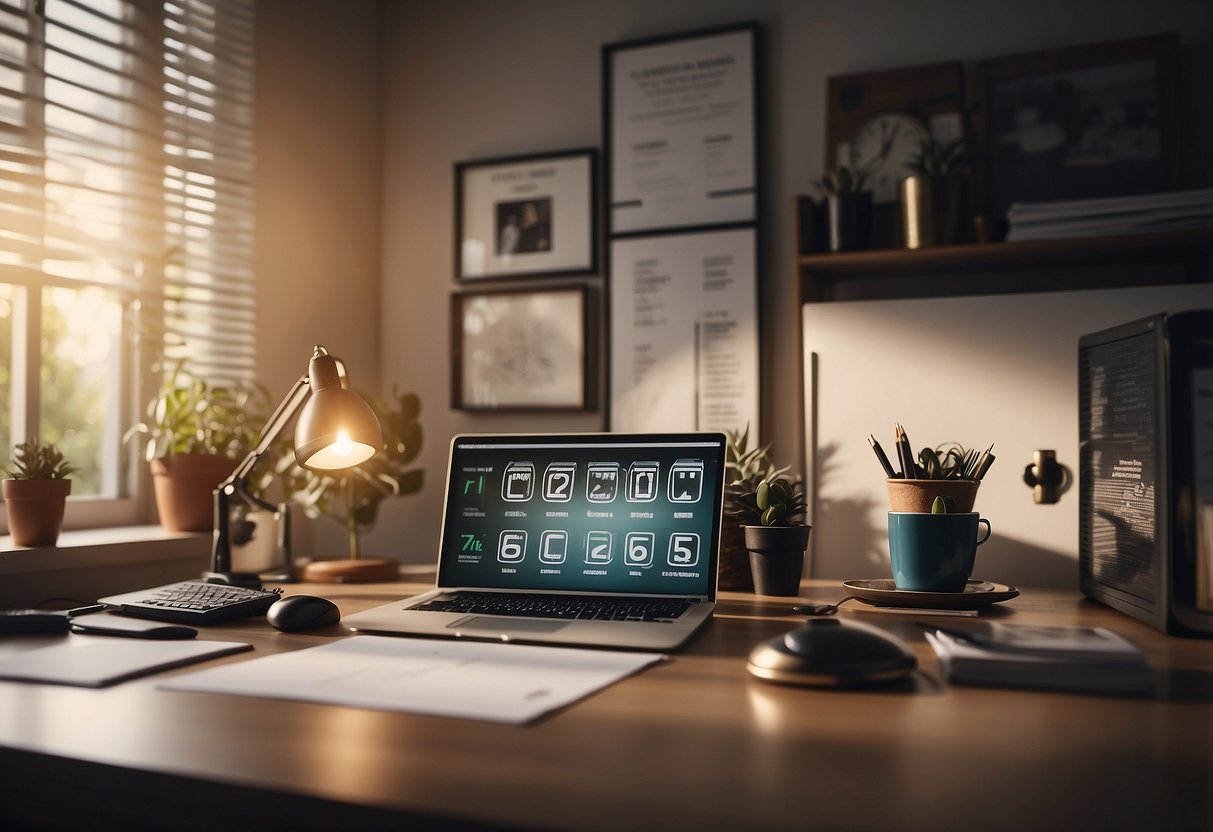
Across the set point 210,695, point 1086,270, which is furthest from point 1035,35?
point 210,695

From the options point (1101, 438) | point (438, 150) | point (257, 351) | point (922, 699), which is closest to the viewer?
point (922, 699)

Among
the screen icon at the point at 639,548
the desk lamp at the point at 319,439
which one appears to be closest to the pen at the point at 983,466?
the screen icon at the point at 639,548

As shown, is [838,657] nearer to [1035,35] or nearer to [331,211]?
[1035,35]

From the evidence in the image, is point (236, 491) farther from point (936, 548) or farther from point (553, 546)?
point (936, 548)

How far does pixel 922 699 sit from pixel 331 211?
222 cm

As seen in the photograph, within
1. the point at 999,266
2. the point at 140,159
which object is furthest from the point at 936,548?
the point at 140,159

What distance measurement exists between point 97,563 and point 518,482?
2.80 feet

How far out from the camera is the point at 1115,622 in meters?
1.17

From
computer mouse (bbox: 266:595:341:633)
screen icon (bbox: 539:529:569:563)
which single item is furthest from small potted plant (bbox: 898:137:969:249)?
computer mouse (bbox: 266:595:341:633)

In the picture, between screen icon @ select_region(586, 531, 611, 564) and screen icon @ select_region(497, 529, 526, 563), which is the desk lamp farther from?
screen icon @ select_region(586, 531, 611, 564)

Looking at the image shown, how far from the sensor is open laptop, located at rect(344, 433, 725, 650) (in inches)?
46.5

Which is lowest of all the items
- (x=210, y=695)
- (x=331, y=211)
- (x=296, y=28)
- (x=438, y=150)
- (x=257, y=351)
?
(x=210, y=695)

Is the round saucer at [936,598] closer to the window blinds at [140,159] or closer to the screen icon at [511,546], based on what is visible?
the screen icon at [511,546]

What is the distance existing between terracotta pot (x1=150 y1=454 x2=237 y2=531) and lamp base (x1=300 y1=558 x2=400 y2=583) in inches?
12.1
